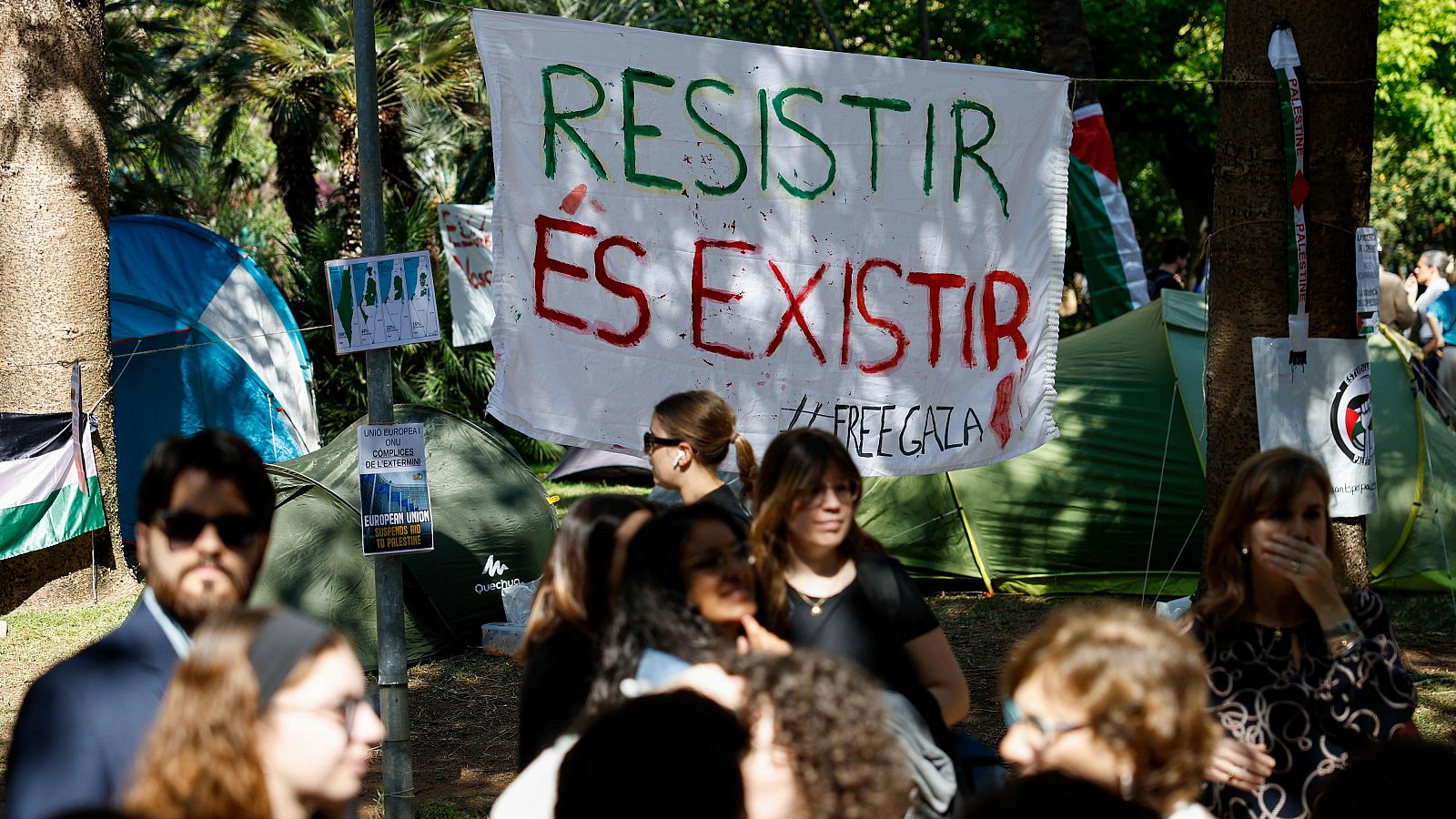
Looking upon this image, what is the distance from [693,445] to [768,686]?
174 cm

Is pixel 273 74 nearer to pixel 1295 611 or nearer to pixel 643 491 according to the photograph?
pixel 643 491

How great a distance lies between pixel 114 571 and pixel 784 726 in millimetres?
7887

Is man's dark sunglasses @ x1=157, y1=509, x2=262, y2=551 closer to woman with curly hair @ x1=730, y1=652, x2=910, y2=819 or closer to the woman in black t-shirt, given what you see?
woman with curly hair @ x1=730, y1=652, x2=910, y2=819

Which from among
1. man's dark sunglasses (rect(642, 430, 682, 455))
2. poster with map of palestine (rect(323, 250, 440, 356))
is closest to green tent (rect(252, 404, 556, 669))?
poster with map of palestine (rect(323, 250, 440, 356))

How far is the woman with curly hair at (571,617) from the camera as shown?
8.62 ft

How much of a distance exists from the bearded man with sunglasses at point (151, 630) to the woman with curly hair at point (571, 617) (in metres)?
0.57

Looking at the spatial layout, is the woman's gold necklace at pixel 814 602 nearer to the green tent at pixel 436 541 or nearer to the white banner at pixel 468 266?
the green tent at pixel 436 541

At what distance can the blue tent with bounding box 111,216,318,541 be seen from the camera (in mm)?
11297

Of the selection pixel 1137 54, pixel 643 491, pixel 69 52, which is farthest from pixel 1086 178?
pixel 1137 54

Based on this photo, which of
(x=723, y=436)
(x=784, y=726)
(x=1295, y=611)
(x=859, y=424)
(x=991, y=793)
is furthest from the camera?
(x=859, y=424)

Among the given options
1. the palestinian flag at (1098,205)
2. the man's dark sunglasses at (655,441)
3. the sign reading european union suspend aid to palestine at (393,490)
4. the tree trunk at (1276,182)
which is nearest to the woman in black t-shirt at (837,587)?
the man's dark sunglasses at (655,441)

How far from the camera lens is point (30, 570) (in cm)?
835

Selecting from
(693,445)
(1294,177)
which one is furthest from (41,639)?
(1294,177)

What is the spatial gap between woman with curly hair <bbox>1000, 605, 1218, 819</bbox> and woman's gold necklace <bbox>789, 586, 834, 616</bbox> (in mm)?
905
